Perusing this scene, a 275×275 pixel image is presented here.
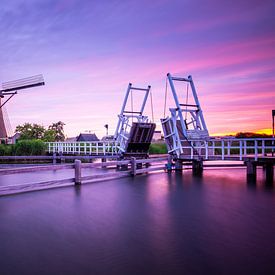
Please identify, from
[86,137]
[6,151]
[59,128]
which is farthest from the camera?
[59,128]

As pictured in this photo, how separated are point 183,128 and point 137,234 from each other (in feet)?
36.2

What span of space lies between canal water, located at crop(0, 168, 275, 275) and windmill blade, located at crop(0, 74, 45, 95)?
25.6 metres

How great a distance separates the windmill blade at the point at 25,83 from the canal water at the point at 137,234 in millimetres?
25622

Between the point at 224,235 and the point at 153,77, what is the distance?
21.7 meters

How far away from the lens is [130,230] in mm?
5328

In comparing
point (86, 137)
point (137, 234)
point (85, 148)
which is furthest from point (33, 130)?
point (137, 234)

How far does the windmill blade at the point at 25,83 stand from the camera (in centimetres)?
3231

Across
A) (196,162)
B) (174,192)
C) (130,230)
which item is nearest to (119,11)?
(196,162)

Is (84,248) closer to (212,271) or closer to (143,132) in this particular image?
(212,271)

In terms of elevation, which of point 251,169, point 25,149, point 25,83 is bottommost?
point 251,169

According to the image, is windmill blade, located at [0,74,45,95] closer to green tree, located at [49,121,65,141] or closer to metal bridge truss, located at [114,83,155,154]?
metal bridge truss, located at [114,83,155,154]

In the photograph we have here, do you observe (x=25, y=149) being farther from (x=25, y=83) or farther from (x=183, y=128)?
(x=183, y=128)

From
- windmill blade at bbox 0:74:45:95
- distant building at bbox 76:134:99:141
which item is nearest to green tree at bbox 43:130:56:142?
distant building at bbox 76:134:99:141

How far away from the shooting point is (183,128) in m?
15.6
